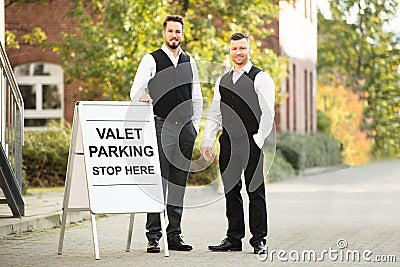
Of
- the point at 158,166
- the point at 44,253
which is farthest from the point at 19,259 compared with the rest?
the point at 158,166

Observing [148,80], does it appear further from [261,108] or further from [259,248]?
[259,248]

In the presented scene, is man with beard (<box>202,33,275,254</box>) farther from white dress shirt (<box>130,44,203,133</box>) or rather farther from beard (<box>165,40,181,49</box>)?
beard (<box>165,40,181,49</box>)

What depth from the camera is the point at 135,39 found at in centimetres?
2242

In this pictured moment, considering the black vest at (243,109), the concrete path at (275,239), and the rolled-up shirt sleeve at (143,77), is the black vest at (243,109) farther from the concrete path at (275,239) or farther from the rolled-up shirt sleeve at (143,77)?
the concrete path at (275,239)

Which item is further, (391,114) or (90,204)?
(391,114)

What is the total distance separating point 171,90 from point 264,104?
940 mm

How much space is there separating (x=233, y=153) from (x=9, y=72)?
4.45 meters

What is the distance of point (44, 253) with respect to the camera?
421 inches

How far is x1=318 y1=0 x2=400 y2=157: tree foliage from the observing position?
152 feet

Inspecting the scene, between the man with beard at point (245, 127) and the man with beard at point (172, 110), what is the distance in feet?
0.85

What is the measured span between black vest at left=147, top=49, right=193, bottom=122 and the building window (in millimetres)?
22082

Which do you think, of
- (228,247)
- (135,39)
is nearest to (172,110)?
(228,247)

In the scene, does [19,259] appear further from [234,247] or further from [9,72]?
[9,72]

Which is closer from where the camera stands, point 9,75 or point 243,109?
point 243,109
